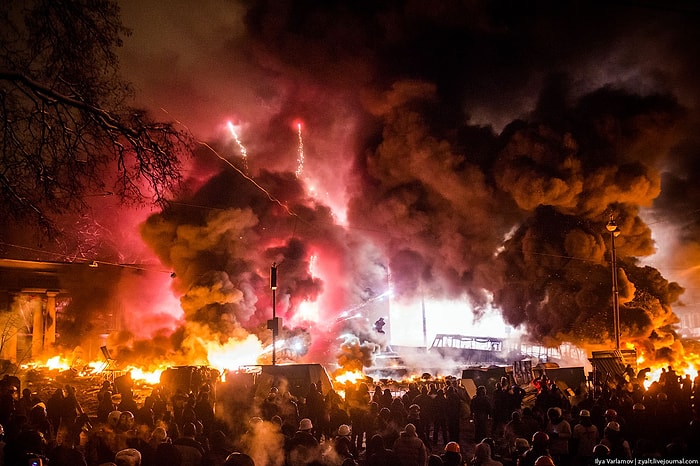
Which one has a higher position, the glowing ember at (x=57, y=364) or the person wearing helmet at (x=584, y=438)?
the glowing ember at (x=57, y=364)

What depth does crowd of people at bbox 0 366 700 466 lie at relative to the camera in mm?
7707

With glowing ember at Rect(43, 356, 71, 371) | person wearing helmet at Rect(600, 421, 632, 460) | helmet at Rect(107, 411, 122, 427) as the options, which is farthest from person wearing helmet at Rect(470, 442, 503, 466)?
glowing ember at Rect(43, 356, 71, 371)

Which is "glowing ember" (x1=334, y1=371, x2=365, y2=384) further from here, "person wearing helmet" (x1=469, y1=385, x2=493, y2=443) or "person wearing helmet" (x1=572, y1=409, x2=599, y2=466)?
"person wearing helmet" (x1=572, y1=409, x2=599, y2=466)

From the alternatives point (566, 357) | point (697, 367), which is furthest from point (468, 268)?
point (697, 367)

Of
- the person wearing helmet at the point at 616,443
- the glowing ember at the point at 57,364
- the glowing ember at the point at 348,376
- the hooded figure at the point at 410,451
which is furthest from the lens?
the glowing ember at the point at 57,364

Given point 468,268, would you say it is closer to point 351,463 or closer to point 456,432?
point 456,432

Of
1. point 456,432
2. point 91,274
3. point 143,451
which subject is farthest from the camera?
point 91,274

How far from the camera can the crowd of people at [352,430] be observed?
7.71 m

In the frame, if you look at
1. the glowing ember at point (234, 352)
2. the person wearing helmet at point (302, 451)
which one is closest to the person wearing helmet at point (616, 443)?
the person wearing helmet at point (302, 451)

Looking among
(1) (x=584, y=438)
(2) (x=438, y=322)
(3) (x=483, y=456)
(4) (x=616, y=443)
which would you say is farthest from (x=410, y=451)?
(2) (x=438, y=322)

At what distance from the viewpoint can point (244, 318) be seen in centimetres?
3306

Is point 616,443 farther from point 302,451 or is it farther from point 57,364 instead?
point 57,364

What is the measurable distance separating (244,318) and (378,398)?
18.8 meters

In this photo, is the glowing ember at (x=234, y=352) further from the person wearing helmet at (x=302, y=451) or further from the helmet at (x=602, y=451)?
the helmet at (x=602, y=451)
